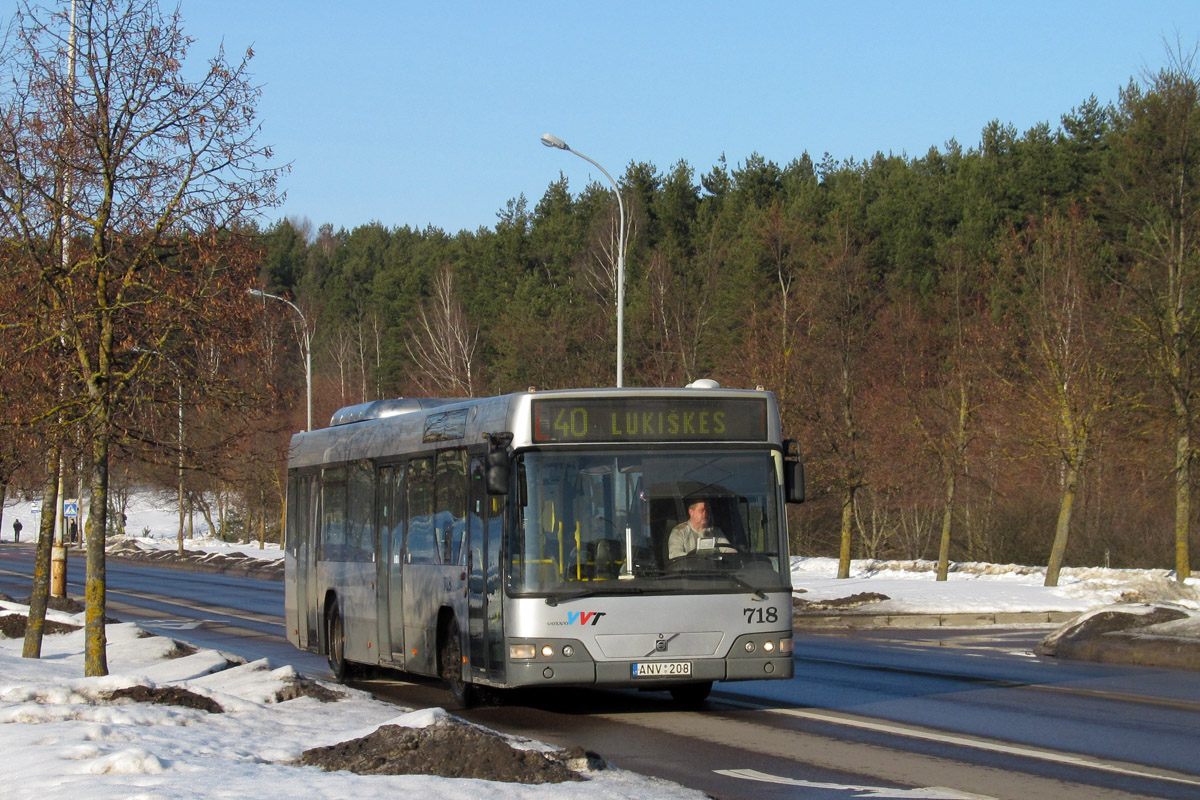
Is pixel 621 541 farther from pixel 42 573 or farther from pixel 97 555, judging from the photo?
pixel 42 573

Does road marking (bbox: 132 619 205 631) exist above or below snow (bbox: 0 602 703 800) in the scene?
below

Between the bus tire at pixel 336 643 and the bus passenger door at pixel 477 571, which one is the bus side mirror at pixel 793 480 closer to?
the bus passenger door at pixel 477 571

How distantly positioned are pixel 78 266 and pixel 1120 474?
3122cm

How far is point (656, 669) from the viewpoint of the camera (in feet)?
37.6

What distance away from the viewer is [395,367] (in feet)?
290

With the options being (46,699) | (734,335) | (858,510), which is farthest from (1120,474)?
(46,699)

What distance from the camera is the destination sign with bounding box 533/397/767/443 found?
11.8m

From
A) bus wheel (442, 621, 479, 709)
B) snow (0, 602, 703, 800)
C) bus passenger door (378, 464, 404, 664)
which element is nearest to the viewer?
snow (0, 602, 703, 800)

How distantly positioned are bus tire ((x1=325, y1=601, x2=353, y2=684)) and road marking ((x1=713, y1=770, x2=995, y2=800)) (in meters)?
8.11

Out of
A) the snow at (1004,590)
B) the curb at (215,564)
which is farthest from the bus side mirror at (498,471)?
the curb at (215,564)

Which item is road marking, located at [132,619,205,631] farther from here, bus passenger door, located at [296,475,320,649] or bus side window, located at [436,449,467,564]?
bus side window, located at [436,449,467,564]

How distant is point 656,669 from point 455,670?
2.36 meters

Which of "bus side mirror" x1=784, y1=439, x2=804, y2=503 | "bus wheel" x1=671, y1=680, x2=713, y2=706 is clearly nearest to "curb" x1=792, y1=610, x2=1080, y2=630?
"bus wheel" x1=671, y1=680, x2=713, y2=706

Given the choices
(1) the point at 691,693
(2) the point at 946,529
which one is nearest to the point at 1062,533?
(2) the point at 946,529
